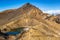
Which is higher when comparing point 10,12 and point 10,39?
point 10,12

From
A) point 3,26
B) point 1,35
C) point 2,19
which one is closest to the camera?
point 1,35

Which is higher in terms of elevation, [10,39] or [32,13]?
[32,13]

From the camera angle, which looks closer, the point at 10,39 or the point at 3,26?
the point at 10,39

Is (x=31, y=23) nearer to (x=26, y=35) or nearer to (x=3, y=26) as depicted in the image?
(x=3, y=26)

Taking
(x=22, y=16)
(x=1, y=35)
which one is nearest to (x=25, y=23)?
(x=22, y=16)

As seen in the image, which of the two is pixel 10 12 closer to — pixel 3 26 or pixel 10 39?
pixel 3 26

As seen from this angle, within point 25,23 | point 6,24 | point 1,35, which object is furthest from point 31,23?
point 1,35

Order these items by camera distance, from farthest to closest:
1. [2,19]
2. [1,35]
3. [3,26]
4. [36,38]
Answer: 1. [2,19]
2. [3,26]
3. [1,35]
4. [36,38]

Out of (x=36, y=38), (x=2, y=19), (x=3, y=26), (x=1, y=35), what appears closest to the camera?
(x=36, y=38)

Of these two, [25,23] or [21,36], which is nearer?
[21,36]
